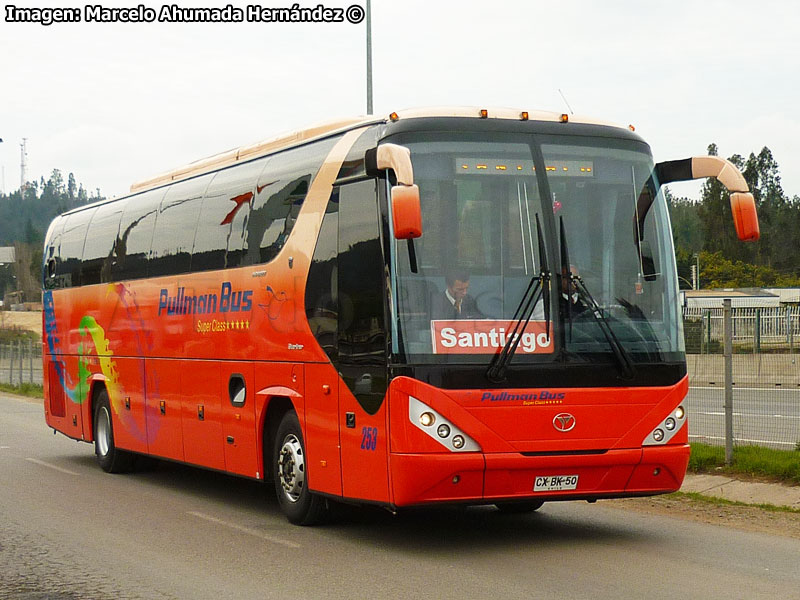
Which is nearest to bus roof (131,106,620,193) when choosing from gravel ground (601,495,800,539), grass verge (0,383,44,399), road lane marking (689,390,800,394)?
gravel ground (601,495,800,539)

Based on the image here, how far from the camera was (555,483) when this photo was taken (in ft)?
32.0

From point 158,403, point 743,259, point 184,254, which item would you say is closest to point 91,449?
point 158,403

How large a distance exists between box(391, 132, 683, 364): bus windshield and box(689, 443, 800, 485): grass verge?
3636 mm

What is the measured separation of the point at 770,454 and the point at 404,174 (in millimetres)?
6974

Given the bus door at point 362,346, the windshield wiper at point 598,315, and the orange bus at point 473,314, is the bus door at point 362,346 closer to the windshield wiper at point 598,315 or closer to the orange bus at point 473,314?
Result: the orange bus at point 473,314

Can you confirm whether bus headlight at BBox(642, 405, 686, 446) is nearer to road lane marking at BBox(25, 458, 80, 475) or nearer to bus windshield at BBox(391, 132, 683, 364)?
bus windshield at BBox(391, 132, 683, 364)

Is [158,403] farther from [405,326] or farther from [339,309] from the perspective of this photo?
[405,326]

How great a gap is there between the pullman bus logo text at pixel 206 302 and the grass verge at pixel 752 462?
5472 millimetres

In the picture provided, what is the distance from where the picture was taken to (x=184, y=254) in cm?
1435

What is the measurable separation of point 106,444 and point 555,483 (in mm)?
9228

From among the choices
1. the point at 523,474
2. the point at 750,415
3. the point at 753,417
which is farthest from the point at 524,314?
the point at 750,415

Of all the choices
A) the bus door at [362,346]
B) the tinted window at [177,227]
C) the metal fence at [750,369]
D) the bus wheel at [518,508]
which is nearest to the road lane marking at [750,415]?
the metal fence at [750,369]

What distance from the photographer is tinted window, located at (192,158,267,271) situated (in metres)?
12.8

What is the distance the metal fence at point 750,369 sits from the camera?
2016cm
